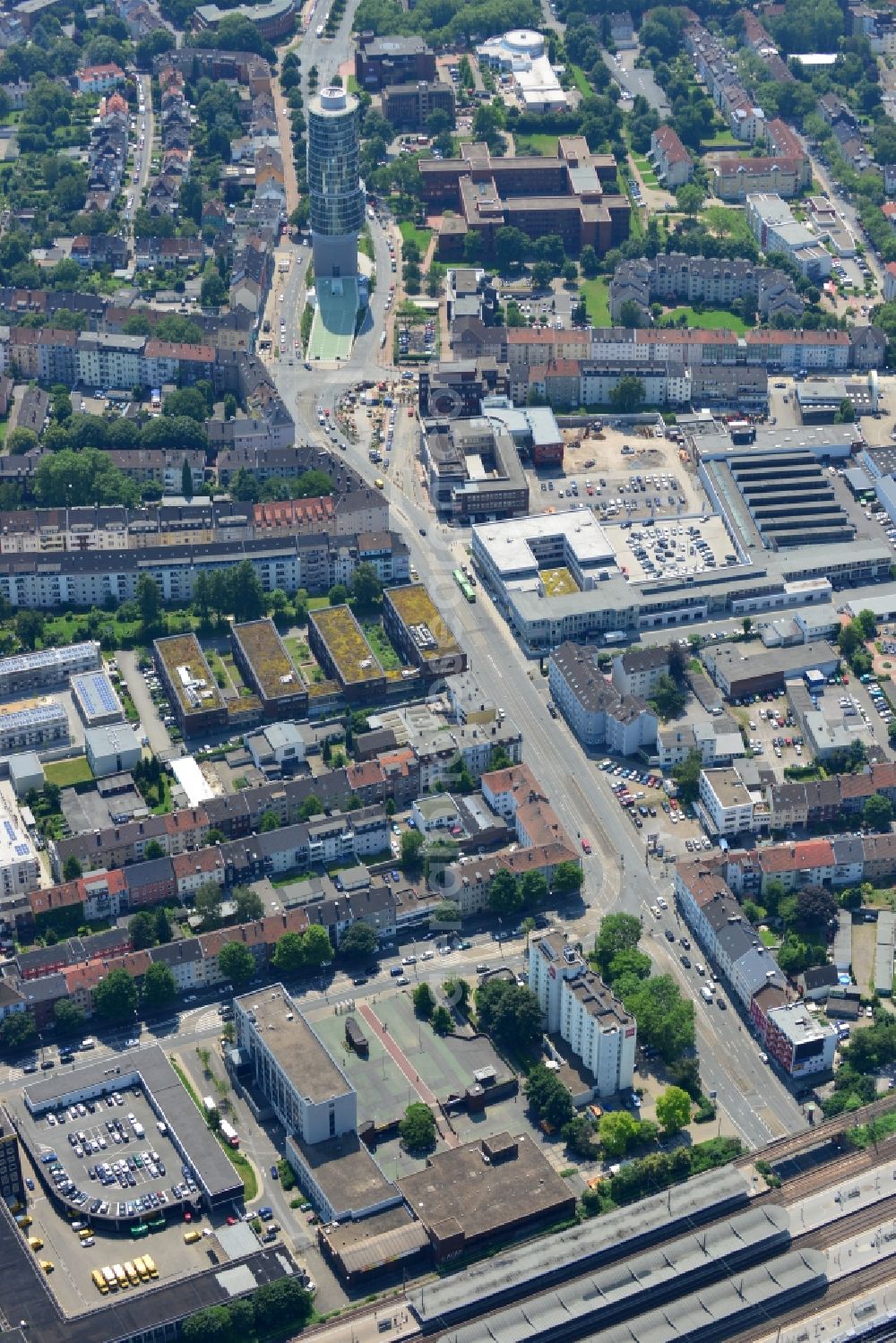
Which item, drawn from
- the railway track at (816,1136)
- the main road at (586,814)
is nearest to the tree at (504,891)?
the main road at (586,814)

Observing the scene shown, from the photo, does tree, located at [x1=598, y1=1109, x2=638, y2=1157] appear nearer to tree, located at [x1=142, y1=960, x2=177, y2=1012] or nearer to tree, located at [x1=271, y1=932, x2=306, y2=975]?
tree, located at [x1=271, y1=932, x2=306, y2=975]

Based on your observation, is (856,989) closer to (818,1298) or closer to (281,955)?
(818,1298)

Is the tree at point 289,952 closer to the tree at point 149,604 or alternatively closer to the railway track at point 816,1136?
the railway track at point 816,1136

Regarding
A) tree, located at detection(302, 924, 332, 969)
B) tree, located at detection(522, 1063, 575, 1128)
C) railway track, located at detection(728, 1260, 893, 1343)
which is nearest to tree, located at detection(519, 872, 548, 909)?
tree, located at detection(302, 924, 332, 969)

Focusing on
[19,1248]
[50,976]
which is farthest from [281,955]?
[19,1248]

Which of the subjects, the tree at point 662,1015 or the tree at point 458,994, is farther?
the tree at point 458,994

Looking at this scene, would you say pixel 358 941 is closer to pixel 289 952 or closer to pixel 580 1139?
pixel 289 952

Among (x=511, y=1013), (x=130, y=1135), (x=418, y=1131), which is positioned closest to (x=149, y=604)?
(x=511, y=1013)
